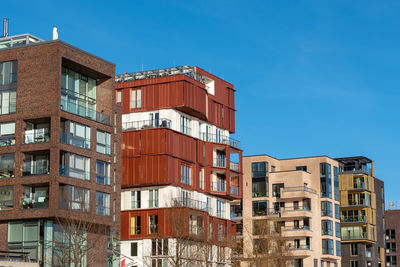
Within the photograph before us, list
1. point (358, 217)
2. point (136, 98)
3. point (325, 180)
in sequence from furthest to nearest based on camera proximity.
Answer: point (358, 217) < point (325, 180) < point (136, 98)

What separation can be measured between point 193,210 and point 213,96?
14.9 m

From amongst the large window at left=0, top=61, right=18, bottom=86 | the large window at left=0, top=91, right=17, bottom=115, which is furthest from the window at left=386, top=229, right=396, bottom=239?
the large window at left=0, top=61, right=18, bottom=86

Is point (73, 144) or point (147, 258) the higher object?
point (73, 144)

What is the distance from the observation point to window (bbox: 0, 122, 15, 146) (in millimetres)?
64688

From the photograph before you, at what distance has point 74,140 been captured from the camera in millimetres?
65125

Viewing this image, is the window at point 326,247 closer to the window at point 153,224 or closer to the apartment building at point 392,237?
the apartment building at point 392,237

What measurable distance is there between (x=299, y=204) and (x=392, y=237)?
46.0 m

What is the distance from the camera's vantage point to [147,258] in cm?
8125

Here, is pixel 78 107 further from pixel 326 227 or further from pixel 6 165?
pixel 326 227

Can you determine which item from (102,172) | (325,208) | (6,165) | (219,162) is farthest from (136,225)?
(325,208)

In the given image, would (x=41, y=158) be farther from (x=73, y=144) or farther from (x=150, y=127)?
(x=150, y=127)

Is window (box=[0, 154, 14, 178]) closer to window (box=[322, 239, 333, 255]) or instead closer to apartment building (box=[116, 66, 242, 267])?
apartment building (box=[116, 66, 242, 267])

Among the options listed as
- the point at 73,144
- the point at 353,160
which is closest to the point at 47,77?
the point at 73,144

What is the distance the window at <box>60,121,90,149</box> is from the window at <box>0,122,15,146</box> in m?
4.11
